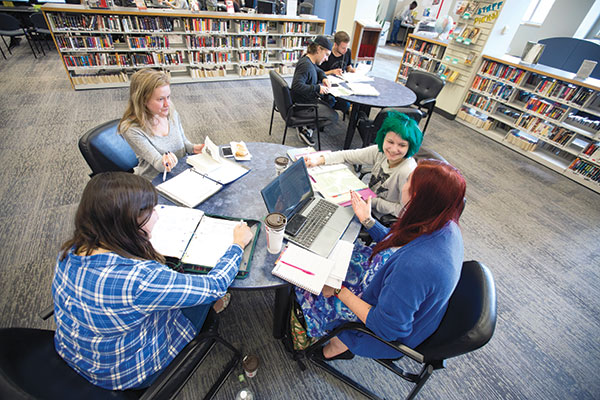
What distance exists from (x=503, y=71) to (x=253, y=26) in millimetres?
4431

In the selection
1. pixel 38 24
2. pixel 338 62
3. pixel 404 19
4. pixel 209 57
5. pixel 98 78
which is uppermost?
pixel 404 19

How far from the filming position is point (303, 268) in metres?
1.16

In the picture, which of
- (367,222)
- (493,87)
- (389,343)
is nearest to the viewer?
(389,343)

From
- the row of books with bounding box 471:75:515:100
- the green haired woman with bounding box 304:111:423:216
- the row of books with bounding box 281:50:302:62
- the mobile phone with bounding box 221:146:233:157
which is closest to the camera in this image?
the green haired woman with bounding box 304:111:423:216

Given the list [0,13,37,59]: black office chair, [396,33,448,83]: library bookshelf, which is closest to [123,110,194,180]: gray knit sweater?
[396,33,448,83]: library bookshelf

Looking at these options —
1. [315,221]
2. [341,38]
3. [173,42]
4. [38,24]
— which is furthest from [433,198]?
[38,24]

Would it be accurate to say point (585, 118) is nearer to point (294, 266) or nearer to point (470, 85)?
point (470, 85)

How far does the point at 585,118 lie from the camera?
371cm

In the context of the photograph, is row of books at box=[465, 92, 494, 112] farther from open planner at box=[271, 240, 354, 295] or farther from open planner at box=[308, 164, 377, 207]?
open planner at box=[271, 240, 354, 295]

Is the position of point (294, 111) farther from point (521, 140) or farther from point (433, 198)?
point (521, 140)

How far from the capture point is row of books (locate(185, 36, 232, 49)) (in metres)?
5.01

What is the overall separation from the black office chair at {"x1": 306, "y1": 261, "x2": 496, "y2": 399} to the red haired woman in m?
0.04

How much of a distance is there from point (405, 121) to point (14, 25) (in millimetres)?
8086

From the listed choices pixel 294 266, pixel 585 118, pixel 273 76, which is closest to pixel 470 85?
pixel 585 118
